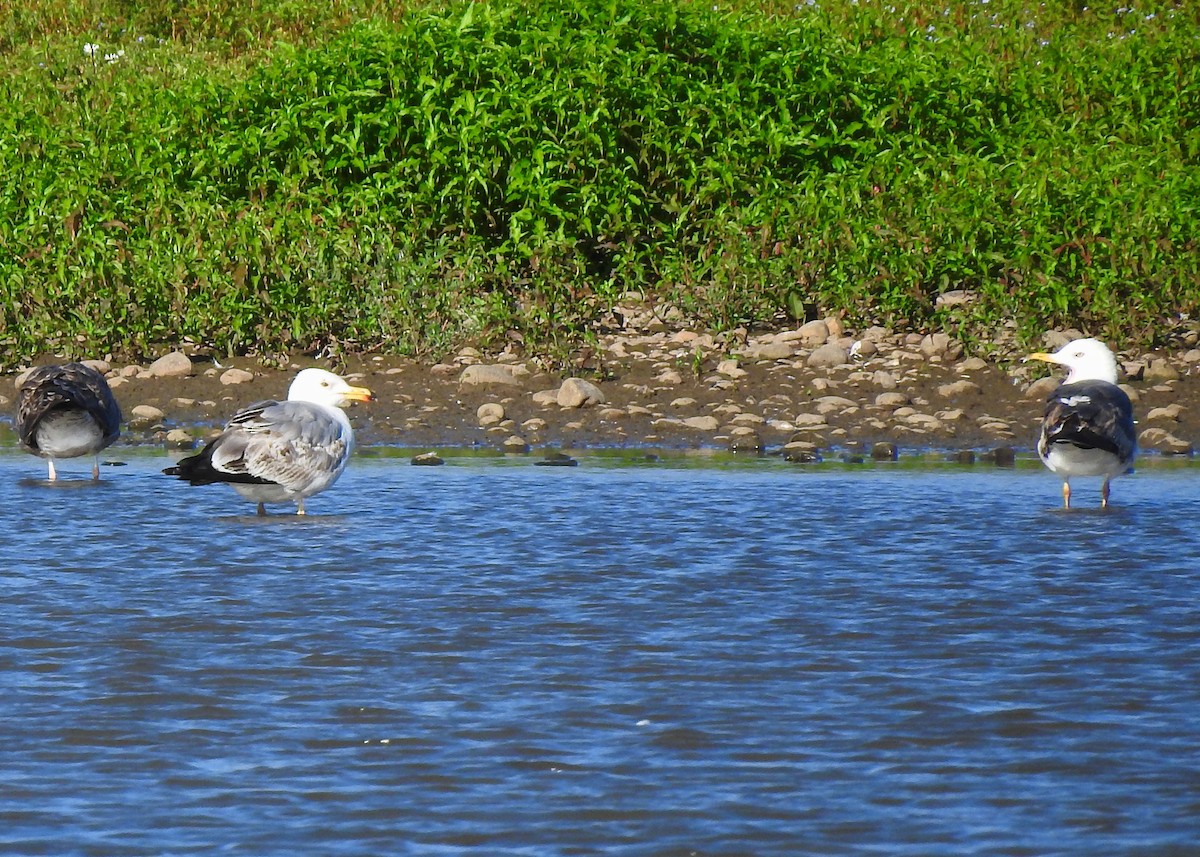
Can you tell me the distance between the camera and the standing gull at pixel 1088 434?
8.48 meters

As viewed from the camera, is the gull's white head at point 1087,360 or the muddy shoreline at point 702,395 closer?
the gull's white head at point 1087,360

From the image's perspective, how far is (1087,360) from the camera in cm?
938

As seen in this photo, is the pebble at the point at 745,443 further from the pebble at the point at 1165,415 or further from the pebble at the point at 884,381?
the pebble at the point at 1165,415

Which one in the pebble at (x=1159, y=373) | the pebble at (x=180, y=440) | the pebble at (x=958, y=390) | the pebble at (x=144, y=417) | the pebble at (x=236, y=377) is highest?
the pebble at (x=1159, y=373)

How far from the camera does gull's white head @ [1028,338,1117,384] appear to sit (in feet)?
30.6

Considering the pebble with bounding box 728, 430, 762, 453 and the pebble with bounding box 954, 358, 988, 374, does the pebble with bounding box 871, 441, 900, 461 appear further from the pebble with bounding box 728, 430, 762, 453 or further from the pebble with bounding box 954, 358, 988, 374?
the pebble with bounding box 954, 358, 988, 374

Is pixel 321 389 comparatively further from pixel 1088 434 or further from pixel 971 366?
pixel 971 366

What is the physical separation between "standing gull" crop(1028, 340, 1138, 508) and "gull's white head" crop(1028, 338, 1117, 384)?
24cm

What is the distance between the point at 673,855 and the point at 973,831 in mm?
668

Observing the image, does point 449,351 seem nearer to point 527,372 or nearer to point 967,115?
point 527,372

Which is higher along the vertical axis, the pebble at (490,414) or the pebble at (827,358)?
the pebble at (827,358)

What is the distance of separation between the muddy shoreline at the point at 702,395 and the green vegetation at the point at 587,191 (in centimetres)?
25

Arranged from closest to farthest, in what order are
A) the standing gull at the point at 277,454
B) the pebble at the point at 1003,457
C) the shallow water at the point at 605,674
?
the shallow water at the point at 605,674, the standing gull at the point at 277,454, the pebble at the point at 1003,457

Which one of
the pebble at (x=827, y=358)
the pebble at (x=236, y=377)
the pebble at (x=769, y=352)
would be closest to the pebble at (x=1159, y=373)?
the pebble at (x=827, y=358)
